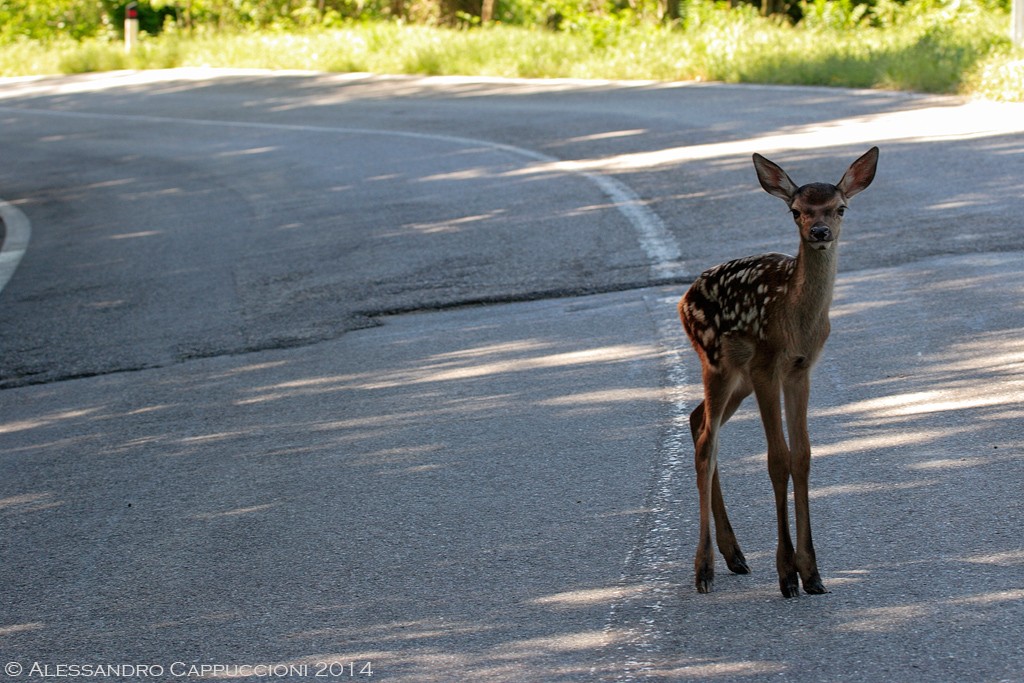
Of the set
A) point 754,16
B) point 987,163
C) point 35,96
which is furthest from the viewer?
point 35,96

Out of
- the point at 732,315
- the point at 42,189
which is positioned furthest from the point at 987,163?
the point at 42,189

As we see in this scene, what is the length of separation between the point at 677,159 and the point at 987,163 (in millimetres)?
3439

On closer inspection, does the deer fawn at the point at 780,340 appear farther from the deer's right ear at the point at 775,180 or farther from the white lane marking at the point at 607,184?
the white lane marking at the point at 607,184

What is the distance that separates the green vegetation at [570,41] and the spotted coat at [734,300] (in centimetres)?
1405

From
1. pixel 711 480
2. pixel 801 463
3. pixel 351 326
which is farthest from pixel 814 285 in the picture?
pixel 351 326

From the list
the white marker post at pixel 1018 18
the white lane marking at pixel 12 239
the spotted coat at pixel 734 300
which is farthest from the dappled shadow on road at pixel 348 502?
the white marker post at pixel 1018 18

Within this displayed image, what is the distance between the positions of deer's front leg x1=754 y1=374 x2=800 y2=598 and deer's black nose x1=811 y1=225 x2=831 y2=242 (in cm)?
49

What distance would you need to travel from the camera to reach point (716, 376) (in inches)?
189

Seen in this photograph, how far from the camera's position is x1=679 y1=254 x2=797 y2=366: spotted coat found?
15.4 ft

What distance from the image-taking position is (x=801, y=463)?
4645 mm

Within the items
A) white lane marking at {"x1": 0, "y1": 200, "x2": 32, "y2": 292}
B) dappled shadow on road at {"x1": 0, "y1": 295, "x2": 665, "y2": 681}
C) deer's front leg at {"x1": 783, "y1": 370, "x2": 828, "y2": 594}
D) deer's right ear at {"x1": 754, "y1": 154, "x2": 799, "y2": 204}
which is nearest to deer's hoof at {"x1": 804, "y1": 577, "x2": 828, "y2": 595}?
deer's front leg at {"x1": 783, "y1": 370, "x2": 828, "y2": 594}

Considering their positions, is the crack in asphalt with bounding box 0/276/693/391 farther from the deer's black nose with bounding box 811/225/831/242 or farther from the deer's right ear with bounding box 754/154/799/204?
the deer's black nose with bounding box 811/225/831/242

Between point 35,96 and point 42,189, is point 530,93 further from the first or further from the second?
point 35,96

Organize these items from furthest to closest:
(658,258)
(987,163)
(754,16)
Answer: (754,16), (987,163), (658,258)
